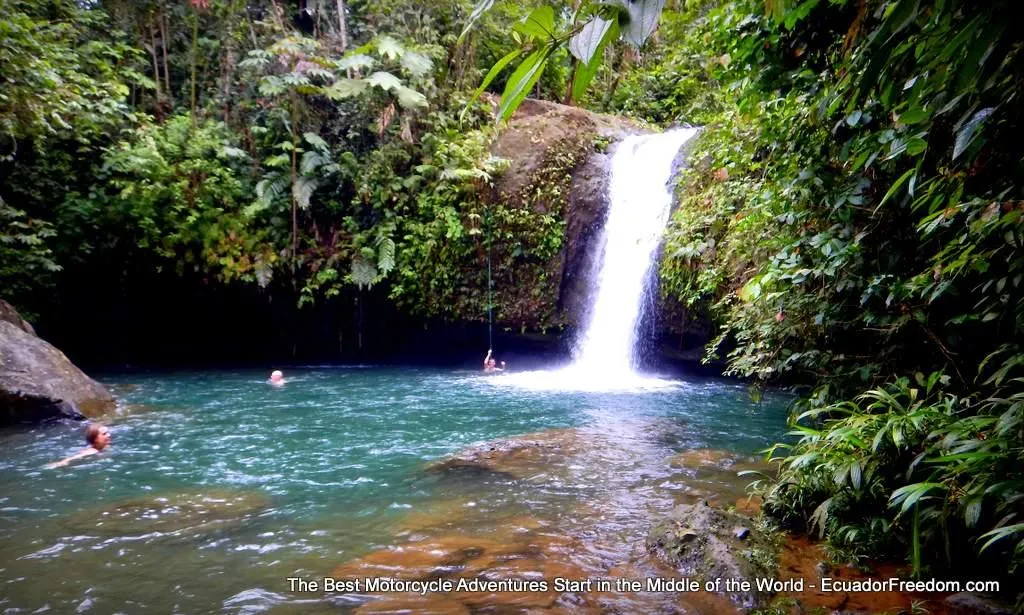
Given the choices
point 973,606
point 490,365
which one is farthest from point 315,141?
point 973,606

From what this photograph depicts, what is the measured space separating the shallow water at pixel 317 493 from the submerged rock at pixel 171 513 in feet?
0.06

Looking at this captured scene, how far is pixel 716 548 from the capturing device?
129 inches

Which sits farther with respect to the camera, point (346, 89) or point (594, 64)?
point (346, 89)

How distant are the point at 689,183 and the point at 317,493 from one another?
8.72 metres

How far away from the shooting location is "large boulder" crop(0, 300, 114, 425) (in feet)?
23.3

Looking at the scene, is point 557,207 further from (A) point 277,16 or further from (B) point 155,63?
(B) point 155,63

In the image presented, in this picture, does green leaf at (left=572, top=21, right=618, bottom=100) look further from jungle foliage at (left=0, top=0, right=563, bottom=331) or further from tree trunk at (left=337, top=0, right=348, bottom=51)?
tree trunk at (left=337, top=0, right=348, bottom=51)

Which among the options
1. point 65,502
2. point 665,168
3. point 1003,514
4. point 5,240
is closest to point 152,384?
point 5,240

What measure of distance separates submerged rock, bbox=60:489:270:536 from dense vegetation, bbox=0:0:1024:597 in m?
3.84

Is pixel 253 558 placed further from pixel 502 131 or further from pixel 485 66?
pixel 485 66

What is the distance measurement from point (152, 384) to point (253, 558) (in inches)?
341

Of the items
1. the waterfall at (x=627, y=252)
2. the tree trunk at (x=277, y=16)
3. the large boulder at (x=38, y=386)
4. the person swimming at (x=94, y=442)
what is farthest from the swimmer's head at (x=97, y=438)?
the tree trunk at (x=277, y=16)

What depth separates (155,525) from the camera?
417 cm

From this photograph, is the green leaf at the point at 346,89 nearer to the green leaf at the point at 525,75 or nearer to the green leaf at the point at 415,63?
the green leaf at the point at 415,63
